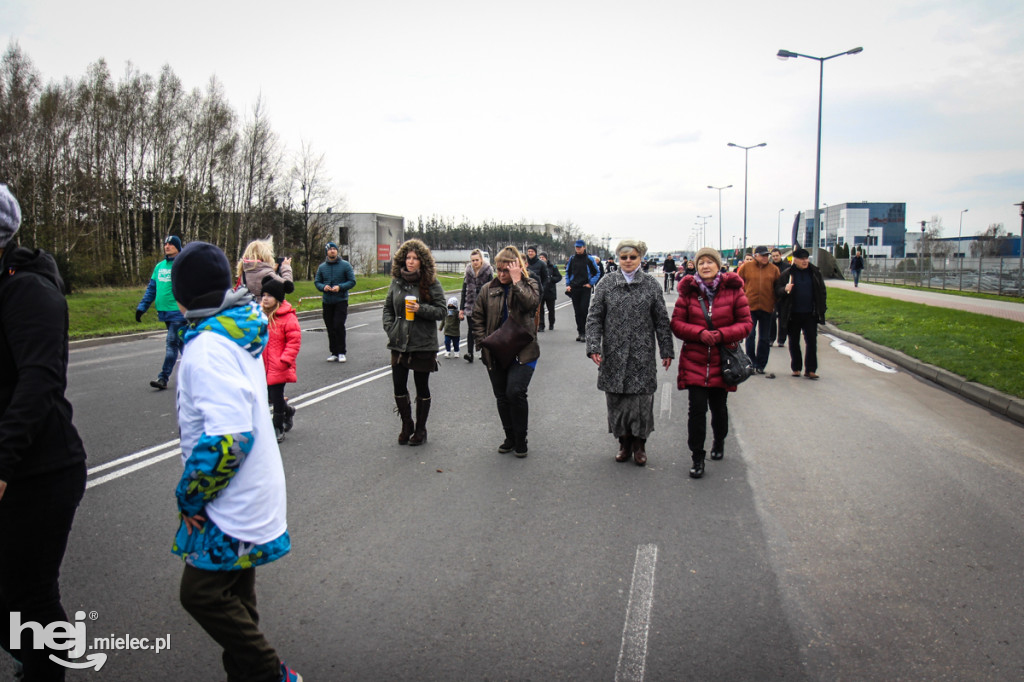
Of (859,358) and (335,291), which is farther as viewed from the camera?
(859,358)

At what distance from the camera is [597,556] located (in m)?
4.06

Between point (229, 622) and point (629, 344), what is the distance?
419 cm

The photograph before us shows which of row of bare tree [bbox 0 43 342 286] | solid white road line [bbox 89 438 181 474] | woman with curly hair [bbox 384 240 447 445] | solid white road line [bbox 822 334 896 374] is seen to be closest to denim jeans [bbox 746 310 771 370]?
solid white road line [bbox 822 334 896 374]

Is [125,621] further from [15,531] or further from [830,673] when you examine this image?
[830,673]

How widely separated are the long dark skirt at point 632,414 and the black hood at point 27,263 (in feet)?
14.4

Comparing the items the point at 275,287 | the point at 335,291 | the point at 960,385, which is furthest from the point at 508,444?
the point at 960,385

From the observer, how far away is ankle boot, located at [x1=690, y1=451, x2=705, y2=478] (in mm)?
5602

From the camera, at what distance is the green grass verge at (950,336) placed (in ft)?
33.8

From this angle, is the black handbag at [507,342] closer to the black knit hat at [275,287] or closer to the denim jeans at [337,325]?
the black knit hat at [275,287]

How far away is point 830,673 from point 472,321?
14.3 ft

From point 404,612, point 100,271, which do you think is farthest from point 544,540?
point 100,271

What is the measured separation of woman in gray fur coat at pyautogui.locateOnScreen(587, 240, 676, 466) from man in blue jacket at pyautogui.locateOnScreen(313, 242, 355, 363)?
674 centimetres

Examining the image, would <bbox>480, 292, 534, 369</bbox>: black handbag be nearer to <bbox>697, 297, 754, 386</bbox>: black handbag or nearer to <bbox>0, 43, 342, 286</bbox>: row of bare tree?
<bbox>697, 297, 754, 386</bbox>: black handbag

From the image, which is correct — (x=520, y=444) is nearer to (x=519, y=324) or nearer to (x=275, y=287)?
(x=519, y=324)
